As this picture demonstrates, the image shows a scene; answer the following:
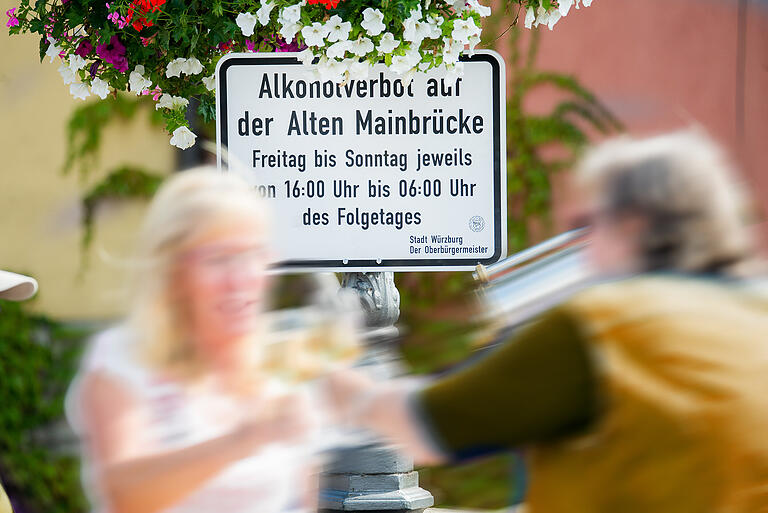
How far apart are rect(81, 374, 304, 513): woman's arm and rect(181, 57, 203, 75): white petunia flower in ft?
4.92

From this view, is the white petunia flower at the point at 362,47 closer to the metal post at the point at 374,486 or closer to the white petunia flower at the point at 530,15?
the white petunia flower at the point at 530,15

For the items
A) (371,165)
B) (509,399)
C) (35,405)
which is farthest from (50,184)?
(509,399)

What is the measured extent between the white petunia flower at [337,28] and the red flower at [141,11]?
1.39 ft

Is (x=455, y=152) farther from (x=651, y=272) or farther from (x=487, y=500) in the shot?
(x=487, y=500)

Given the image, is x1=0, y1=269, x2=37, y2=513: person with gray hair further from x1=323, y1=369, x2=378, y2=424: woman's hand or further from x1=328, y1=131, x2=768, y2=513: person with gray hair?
x1=328, y1=131, x2=768, y2=513: person with gray hair

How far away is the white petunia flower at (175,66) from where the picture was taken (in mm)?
2795

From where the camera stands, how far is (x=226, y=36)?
2744 mm

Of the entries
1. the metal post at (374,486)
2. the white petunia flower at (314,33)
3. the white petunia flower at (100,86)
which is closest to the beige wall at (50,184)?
the metal post at (374,486)

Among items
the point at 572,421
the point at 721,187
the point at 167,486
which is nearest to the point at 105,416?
the point at 167,486

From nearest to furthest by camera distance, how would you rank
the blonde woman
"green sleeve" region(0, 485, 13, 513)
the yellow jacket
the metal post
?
the yellow jacket < the blonde woman < "green sleeve" region(0, 485, 13, 513) < the metal post

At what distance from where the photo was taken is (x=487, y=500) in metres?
5.56

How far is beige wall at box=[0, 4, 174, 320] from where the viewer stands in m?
5.05

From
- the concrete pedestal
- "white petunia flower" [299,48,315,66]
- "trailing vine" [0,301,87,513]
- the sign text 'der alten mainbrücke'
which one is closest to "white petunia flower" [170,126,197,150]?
the sign text 'der alten mainbrücke'

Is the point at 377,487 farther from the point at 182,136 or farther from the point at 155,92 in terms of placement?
the point at 155,92
